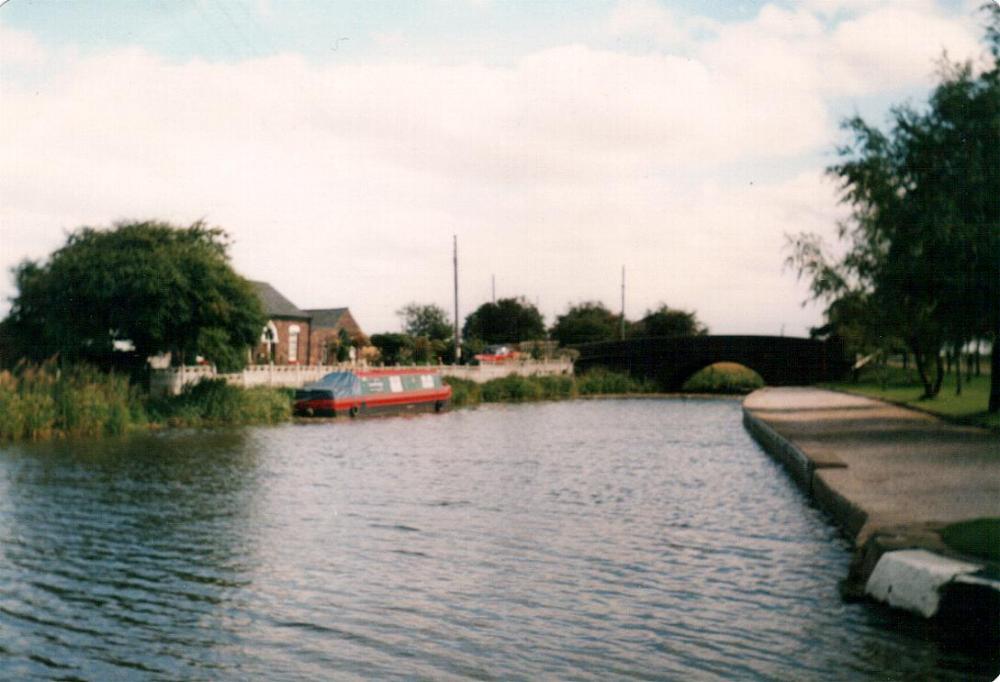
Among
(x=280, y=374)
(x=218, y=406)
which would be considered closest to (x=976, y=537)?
(x=218, y=406)

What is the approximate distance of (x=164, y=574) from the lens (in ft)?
28.9

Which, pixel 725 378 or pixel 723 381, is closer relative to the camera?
pixel 723 381

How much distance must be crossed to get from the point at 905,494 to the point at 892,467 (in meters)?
2.47

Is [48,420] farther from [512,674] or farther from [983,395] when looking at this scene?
[983,395]

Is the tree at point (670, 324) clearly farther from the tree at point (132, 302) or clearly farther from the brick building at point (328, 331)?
the tree at point (132, 302)

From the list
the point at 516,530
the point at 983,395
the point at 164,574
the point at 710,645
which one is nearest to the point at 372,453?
Answer: the point at 516,530

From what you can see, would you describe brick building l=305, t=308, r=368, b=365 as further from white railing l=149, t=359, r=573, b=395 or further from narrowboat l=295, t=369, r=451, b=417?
narrowboat l=295, t=369, r=451, b=417

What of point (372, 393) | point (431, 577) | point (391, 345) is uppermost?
point (391, 345)

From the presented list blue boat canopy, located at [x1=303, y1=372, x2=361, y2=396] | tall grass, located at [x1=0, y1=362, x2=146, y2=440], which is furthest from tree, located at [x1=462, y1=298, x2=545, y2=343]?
tall grass, located at [x1=0, y1=362, x2=146, y2=440]

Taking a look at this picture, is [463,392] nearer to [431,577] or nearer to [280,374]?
[280,374]

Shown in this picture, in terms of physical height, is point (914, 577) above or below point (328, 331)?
below

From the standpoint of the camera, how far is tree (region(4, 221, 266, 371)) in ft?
91.2

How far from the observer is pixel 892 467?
492 inches

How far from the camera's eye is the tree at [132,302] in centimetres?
2780
